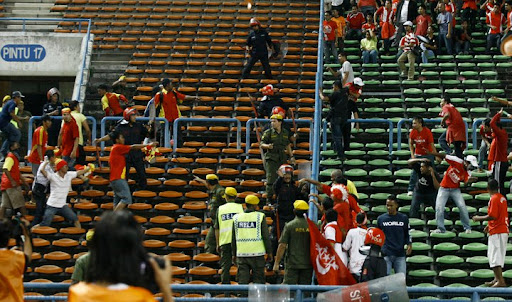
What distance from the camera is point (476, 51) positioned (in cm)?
2392

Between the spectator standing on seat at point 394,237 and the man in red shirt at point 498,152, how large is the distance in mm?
3763

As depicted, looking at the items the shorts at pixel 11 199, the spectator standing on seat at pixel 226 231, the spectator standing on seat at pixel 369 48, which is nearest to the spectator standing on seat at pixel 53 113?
the shorts at pixel 11 199

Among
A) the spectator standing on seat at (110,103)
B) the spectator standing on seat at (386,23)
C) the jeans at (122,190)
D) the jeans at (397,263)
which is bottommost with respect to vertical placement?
the jeans at (397,263)

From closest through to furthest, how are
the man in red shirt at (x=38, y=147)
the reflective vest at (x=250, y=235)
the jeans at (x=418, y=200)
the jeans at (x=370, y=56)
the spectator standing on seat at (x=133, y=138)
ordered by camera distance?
1. the reflective vest at (x=250, y=235)
2. the jeans at (x=418, y=200)
3. the spectator standing on seat at (x=133, y=138)
4. the man in red shirt at (x=38, y=147)
5. the jeans at (x=370, y=56)

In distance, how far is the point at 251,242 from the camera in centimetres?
1381

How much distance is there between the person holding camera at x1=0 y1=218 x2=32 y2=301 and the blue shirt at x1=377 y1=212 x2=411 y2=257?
7.18 meters

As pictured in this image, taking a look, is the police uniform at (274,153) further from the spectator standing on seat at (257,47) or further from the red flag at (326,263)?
the spectator standing on seat at (257,47)

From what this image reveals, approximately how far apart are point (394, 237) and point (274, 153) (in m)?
3.56

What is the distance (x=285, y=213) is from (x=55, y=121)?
613 cm

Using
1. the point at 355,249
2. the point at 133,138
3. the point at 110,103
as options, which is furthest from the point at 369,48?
the point at 355,249

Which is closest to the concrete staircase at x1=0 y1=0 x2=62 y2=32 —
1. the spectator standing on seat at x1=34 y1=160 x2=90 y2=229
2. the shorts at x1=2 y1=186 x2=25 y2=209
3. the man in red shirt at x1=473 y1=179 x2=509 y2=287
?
the shorts at x1=2 y1=186 x2=25 y2=209

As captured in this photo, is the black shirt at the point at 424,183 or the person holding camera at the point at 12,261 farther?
the black shirt at the point at 424,183

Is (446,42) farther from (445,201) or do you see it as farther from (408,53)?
(445,201)

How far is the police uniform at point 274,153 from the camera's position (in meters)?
16.6
